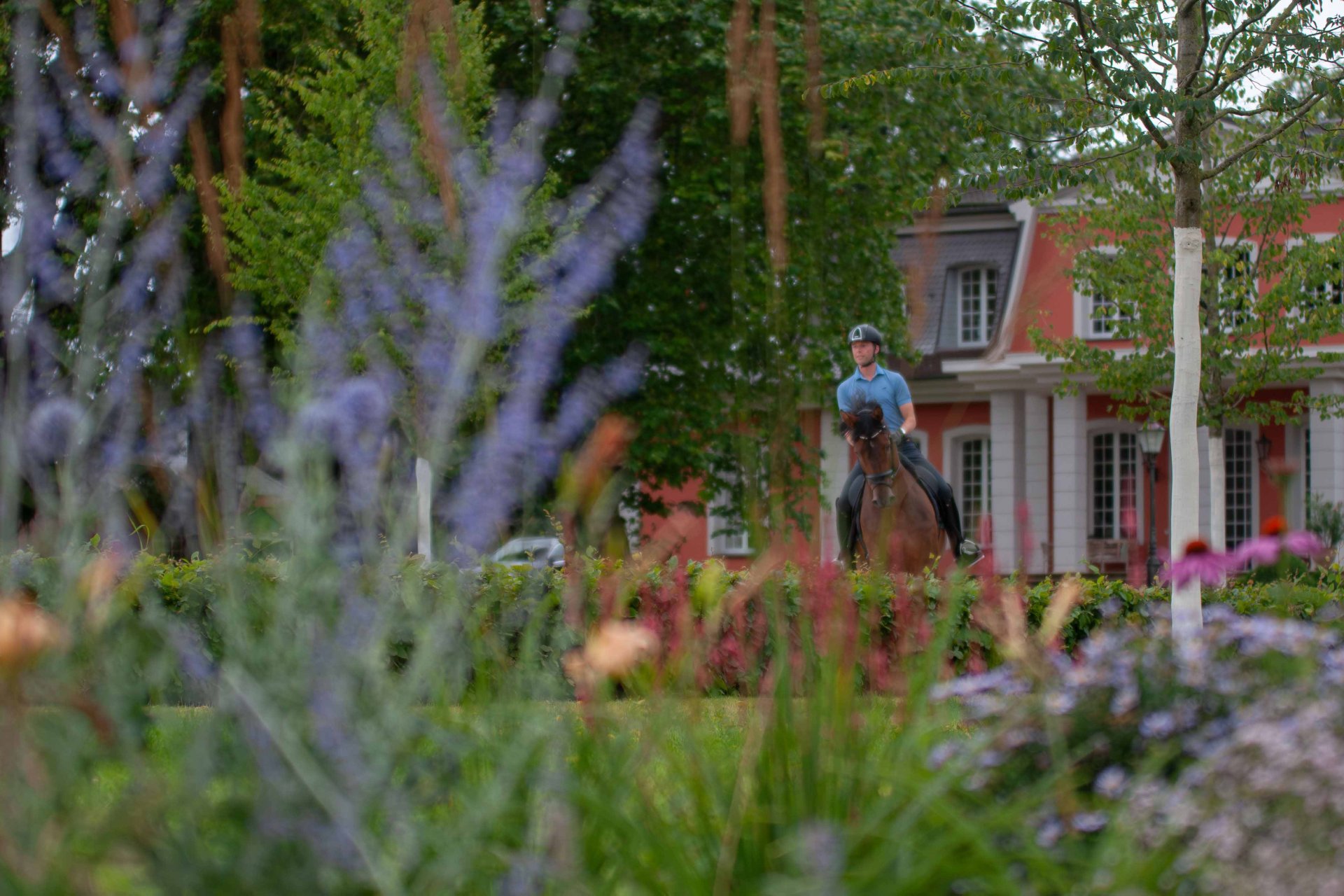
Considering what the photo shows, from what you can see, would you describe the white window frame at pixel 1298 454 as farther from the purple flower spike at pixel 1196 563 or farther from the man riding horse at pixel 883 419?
the purple flower spike at pixel 1196 563

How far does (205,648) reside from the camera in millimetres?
8234

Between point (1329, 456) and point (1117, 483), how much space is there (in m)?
3.68

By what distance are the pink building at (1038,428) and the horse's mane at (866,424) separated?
1544cm

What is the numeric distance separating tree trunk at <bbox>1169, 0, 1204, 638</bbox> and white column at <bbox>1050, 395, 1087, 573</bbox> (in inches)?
764

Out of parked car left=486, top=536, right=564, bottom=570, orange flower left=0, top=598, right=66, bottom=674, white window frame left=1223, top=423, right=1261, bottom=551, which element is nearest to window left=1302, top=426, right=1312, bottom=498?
white window frame left=1223, top=423, right=1261, bottom=551

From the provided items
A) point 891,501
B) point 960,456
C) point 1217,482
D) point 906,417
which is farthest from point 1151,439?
point 891,501

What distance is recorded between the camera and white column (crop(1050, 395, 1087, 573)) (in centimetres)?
2761

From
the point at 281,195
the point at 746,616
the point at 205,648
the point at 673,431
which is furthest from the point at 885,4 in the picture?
the point at 205,648

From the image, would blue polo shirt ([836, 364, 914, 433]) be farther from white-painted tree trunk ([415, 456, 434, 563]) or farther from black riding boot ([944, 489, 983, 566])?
white-painted tree trunk ([415, 456, 434, 563])

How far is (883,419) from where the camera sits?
1080 cm

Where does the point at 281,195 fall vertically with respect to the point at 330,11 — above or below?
below

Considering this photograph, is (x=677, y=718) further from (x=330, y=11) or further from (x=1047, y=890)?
(x=330, y=11)

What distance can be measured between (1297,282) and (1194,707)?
63.6 feet

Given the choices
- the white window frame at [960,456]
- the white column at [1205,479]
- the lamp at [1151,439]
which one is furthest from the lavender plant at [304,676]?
the white window frame at [960,456]
